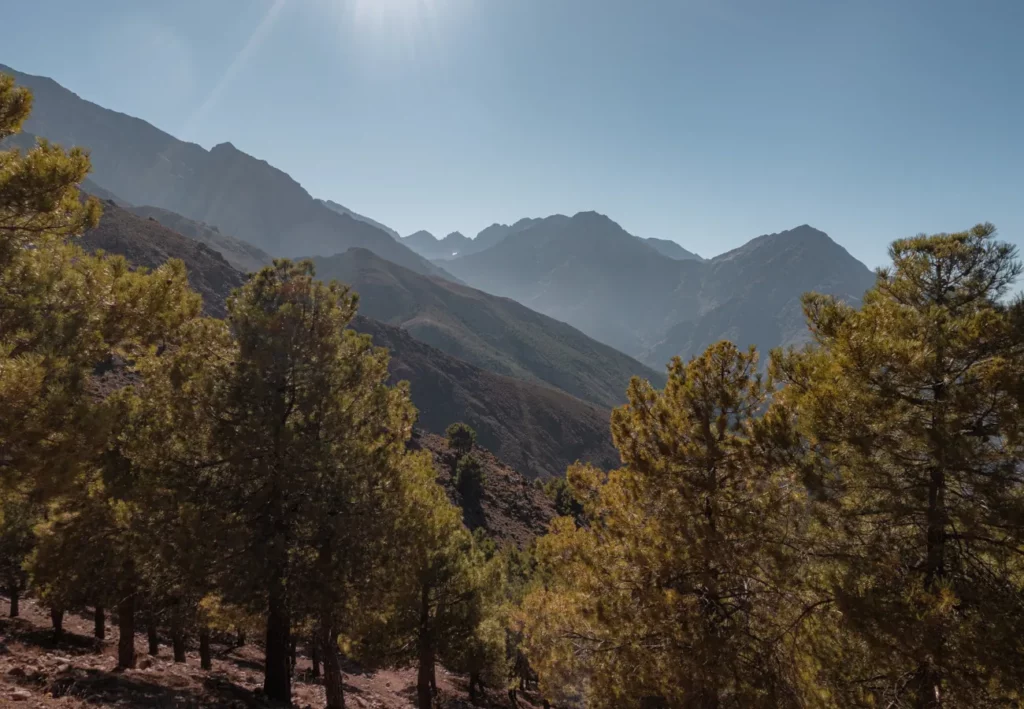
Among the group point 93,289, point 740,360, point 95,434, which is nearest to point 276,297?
point 93,289

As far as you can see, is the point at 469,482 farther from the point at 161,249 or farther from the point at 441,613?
the point at 161,249

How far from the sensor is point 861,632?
5473 millimetres

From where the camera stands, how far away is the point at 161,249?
130250 mm

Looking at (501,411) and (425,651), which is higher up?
(501,411)

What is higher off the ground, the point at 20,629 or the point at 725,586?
the point at 725,586

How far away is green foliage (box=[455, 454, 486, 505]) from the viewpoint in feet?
214

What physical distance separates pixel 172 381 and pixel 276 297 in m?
2.65

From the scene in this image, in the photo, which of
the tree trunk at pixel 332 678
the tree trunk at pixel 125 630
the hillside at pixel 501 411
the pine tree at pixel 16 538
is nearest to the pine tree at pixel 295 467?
the tree trunk at pixel 332 678

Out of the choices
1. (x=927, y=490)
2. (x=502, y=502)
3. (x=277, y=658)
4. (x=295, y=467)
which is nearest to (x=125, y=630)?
(x=277, y=658)

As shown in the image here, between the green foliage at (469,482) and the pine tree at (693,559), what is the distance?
190ft

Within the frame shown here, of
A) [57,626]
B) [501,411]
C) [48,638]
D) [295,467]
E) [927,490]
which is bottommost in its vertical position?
[48,638]

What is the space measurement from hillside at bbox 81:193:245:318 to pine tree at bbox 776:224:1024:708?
129 m

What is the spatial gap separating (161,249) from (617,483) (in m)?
155

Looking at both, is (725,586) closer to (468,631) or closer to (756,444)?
(756,444)
